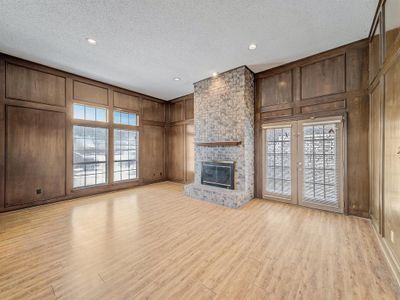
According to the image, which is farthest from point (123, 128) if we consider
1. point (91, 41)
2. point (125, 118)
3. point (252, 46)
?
point (252, 46)

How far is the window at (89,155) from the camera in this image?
16.5ft

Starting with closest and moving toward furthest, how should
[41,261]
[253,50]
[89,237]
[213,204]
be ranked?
[41,261]
[89,237]
[253,50]
[213,204]

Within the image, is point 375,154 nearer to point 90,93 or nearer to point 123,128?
point 123,128

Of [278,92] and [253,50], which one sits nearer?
[253,50]

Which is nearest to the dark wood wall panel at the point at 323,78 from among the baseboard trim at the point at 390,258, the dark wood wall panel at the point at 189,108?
the baseboard trim at the point at 390,258

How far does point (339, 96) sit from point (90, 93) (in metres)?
6.53

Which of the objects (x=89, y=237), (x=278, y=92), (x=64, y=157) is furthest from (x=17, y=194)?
(x=278, y=92)

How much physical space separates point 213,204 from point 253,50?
3.71 meters

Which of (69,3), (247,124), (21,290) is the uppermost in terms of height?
(69,3)

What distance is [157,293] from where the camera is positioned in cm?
172

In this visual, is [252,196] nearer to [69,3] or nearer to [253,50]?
[253,50]

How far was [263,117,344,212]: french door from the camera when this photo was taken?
12.2 feet

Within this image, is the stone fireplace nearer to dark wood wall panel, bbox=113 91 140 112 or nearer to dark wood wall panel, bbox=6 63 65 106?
dark wood wall panel, bbox=113 91 140 112

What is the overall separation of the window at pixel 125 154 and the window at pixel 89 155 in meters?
0.37
